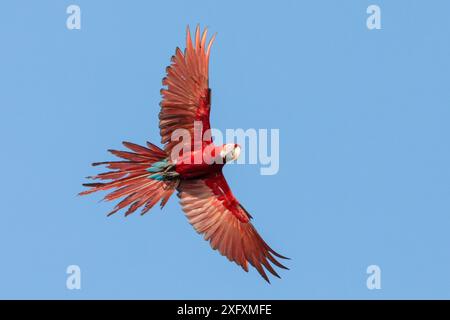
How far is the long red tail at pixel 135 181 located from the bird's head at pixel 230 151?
0.75 meters

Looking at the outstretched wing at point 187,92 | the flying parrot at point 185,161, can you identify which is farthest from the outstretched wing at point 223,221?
the outstretched wing at point 187,92

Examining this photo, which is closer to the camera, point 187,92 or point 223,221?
point 187,92

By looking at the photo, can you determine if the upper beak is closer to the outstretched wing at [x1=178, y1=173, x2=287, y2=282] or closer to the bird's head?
the bird's head

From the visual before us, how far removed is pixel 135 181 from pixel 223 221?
1322 millimetres

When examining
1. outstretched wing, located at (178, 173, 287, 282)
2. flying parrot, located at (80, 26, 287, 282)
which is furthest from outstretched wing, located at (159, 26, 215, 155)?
outstretched wing, located at (178, 173, 287, 282)

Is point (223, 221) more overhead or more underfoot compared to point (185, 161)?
more underfoot

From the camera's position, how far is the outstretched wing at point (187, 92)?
11961 mm

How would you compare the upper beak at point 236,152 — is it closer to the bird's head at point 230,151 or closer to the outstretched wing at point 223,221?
the bird's head at point 230,151

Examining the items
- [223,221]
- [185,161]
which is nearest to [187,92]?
[185,161]

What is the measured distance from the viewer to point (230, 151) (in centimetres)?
1195

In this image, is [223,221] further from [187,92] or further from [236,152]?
[187,92]
